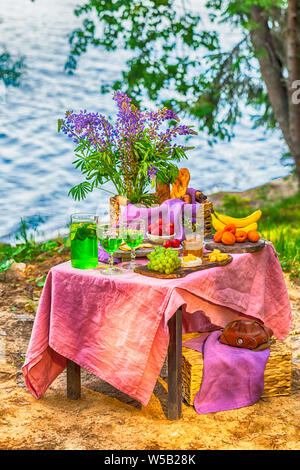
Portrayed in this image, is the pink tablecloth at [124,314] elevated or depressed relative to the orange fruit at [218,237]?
depressed

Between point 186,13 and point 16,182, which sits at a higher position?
point 186,13

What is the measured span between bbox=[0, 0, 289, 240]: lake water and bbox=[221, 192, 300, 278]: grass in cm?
123

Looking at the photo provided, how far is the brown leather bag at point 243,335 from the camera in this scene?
9.92 feet

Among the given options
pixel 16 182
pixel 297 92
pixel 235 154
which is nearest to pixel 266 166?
pixel 235 154

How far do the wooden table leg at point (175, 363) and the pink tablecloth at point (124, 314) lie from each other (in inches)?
2.8

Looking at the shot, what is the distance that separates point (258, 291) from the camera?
10.4 feet

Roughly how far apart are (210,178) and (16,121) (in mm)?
4307

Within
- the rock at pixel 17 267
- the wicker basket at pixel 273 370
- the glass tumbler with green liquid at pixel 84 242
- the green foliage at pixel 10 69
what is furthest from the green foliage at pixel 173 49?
the wicker basket at pixel 273 370

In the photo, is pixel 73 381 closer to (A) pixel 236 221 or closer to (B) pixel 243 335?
(B) pixel 243 335

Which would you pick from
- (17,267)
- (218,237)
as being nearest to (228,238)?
(218,237)

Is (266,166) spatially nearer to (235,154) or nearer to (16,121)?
(235,154)

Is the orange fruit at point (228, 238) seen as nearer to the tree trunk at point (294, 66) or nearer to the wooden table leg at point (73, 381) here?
the wooden table leg at point (73, 381)

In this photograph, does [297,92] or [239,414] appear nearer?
[239,414]

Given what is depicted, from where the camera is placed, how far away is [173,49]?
802 centimetres
